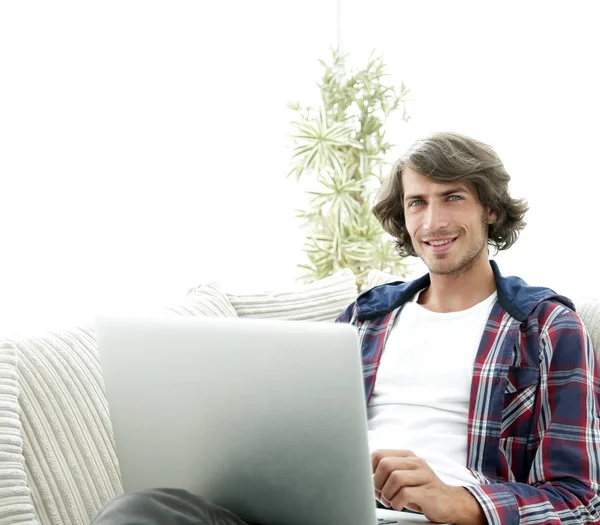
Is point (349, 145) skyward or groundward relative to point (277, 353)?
skyward

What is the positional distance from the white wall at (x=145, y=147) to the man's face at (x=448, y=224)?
1317 mm

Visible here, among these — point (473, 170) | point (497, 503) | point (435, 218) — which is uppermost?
point (473, 170)

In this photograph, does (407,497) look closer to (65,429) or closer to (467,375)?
(467,375)

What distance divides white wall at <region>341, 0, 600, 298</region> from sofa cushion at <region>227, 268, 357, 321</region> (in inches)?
44.6

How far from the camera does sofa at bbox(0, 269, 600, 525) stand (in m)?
1.45

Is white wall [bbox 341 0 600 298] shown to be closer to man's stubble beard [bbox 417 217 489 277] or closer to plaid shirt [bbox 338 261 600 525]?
man's stubble beard [bbox 417 217 489 277]

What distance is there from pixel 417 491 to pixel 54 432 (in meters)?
0.75

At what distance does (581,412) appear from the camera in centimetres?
148

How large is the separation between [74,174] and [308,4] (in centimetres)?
173

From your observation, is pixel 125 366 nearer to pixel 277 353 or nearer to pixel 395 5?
pixel 277 353

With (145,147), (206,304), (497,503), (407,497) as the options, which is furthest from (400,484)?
(145,147)

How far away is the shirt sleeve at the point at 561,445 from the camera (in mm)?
1378

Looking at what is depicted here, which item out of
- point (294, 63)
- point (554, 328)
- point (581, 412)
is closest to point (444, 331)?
point (554, 328)

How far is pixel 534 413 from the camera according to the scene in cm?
156
